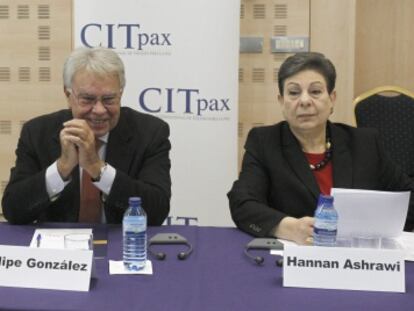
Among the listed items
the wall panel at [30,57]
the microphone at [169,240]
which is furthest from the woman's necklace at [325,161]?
the wall panel at [30,57]

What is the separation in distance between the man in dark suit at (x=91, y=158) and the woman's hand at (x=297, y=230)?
55 centimetres

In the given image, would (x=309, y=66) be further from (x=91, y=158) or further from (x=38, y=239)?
(x=38, y=239)

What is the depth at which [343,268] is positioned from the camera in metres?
1.70

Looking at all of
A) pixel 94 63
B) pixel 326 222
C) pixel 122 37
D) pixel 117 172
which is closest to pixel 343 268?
pixel 326 222

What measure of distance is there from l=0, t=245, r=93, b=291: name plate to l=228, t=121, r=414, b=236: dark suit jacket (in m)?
0.82

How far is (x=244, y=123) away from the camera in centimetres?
457

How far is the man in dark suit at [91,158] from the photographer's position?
2326mm

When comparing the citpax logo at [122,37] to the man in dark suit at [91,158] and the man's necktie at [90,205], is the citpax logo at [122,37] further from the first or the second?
the man's necktie at [90,205]

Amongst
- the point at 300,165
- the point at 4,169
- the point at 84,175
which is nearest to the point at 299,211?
the point at 300,165

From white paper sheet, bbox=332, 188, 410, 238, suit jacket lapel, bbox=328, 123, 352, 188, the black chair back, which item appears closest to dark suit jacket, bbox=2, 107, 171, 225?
suit jacket lapel, bbox=328, 123, 352, 188

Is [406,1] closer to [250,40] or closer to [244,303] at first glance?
[250,40]

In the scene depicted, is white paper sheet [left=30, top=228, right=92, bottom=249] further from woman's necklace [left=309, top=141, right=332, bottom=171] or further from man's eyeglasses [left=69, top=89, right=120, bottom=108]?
woman's necklace [left=309, top=141, right=332, bottom=171]

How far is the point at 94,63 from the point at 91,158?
0.40m

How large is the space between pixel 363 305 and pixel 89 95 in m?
1.38
